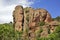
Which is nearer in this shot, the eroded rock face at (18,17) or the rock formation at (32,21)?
the rock formation at (32,21)

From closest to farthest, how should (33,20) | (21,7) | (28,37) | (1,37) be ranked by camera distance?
(1,37) → (28,37) → (33,20) → (21,7)

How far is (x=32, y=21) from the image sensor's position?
9212 cm

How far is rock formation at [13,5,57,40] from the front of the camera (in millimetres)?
84062

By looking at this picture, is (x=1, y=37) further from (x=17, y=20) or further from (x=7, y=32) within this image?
(x=17, y=20)

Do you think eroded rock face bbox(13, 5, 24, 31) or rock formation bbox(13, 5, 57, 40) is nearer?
rock formation bbox(13, 5, 57, 40)

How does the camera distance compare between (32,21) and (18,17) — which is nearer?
(32,21)

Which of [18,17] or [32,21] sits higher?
[18,17]

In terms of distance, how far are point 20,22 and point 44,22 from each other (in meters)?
10.5

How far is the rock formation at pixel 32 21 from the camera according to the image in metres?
84.1

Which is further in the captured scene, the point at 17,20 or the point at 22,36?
the point at 17,20

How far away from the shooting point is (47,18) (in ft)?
303

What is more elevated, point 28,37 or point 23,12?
point 23,12

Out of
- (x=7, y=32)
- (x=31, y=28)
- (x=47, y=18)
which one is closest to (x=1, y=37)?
(x=7, y=32)

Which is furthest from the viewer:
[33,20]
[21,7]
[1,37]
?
[21,7]
